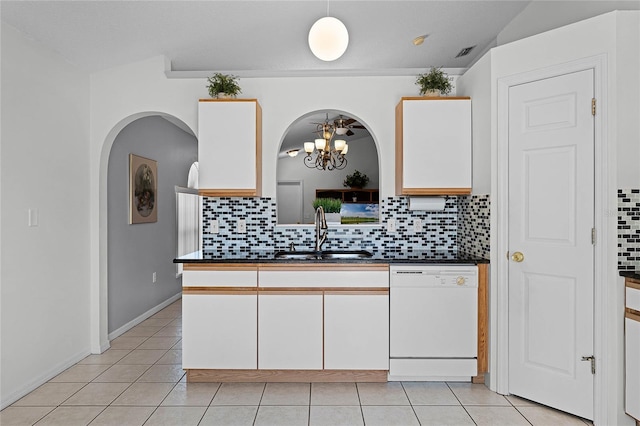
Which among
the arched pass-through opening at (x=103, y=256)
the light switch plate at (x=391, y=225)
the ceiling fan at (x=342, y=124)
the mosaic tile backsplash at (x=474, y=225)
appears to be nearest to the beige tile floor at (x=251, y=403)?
the arched pass-through opening at (x=103, y=256)

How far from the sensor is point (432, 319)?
9.47ft

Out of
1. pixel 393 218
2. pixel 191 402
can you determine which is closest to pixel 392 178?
Result: pixel 393 218

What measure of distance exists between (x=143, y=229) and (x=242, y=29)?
2.65m

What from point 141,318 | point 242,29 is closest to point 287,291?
point 242,29

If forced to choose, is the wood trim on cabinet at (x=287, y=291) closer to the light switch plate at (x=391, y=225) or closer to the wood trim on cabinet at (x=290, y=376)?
the wood trim on cabinet at (x=290, y=376)

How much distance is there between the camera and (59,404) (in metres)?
2.63

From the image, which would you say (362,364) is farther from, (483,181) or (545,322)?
(483,181)

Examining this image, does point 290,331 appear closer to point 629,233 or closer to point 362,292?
point 362,292

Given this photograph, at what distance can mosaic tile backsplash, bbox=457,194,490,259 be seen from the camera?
2922mm

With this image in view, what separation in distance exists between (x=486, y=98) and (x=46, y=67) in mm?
3221

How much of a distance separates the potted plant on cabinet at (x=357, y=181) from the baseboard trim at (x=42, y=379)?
6.65 metres

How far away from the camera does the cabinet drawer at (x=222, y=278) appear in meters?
2.92

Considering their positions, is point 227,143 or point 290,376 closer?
point 290,376

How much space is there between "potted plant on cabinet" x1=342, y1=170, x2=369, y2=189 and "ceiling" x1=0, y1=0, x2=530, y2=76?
5.31 metres
